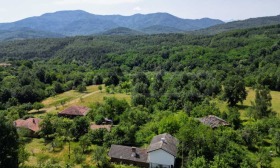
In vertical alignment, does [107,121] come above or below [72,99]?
above

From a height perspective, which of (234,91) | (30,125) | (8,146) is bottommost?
(30,125)

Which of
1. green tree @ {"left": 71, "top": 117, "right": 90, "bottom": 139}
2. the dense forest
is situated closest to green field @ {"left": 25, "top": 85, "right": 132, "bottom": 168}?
the dense forest

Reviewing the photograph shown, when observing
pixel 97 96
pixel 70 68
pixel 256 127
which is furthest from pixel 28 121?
pixel 70 68

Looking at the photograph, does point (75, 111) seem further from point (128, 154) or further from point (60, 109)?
point (128, 154)

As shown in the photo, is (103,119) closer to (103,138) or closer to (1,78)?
(103,138)

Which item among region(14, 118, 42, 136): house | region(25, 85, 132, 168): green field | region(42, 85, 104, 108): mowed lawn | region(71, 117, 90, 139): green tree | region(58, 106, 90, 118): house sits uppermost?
region(71, 117, 90, 139): green tree

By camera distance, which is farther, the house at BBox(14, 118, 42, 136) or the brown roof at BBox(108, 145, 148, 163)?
the house at BBox(14, 118, 42, 136)

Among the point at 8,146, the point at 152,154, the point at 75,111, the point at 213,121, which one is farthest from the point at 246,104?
the point at 8,146

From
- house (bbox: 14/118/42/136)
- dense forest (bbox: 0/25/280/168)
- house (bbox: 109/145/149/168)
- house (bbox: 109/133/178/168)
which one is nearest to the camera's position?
dense forest (bbox: 0/25/280/168)

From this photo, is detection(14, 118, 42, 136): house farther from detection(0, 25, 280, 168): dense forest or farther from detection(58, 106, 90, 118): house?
detection(58, 106, 90, 118): house
